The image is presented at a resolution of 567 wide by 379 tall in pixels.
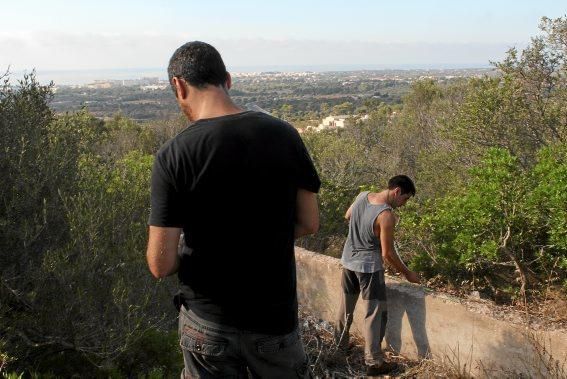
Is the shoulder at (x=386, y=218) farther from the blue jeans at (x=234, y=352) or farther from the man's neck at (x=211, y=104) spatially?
the man's neck at (x=211, y=104)

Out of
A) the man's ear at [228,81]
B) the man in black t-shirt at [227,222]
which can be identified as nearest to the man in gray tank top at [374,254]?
the man in black t-shirt at [227,222]

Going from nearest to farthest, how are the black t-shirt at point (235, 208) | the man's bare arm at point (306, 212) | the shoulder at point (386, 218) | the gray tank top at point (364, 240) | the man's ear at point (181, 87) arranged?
the black t-shirt at point (235, 208) < the man's ear at point (181, 87) < the man's bare arm at point (306, 212) < the shoulder at point (386, 218) < the gray tank top at point (364, 240)

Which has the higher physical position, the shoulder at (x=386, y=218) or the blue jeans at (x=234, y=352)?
the blue jeans at (x=234, y=352)

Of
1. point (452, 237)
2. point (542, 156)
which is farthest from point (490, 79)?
point (452, 237)

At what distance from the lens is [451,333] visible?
15.5 ft

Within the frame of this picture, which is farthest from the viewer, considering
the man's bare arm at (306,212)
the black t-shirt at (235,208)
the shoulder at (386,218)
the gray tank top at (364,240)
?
the gray tank top at (364,240)

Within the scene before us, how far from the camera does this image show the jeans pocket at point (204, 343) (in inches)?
80.8

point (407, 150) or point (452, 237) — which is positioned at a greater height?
point (452, 237)

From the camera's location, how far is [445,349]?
187 inches

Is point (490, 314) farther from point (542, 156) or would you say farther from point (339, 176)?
point (339, 176)

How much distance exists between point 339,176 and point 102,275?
27.9 ft

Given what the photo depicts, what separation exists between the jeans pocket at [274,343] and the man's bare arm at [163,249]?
0.45 meters

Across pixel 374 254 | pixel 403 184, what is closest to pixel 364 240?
pixel 374 254

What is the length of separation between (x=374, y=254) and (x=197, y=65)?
9.97 feet
